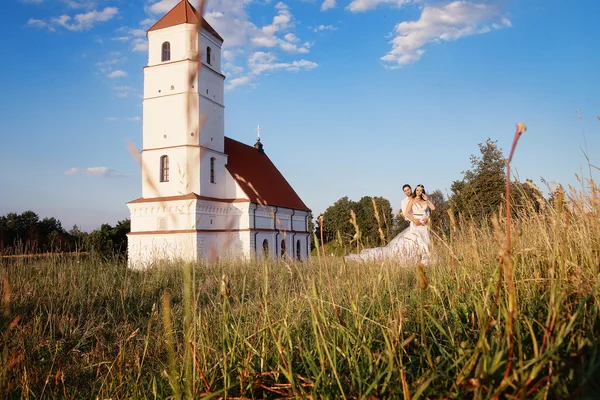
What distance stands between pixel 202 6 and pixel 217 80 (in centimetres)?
3302

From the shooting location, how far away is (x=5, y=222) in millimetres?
37031

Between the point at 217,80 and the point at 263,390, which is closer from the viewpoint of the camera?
the point at 263,390

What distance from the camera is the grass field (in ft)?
5.01

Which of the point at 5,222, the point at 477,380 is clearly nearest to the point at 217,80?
the point at 5,222

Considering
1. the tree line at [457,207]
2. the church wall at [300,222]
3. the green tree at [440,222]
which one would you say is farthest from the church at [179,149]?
the green tree at [440,222]

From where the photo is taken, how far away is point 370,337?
7.06 feet

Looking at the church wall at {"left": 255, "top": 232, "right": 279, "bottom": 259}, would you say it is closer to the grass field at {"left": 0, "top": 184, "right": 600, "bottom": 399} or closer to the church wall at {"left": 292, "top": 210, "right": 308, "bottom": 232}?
the church wall at {"left": 292, "top": 210, "right": 308, "bottom": 232}

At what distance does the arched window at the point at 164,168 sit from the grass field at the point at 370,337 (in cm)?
2323

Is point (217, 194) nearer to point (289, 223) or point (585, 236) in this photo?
point (289, 223)

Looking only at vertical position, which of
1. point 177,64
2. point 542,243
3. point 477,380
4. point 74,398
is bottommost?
point 74,398

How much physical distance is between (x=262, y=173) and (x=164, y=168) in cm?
1073

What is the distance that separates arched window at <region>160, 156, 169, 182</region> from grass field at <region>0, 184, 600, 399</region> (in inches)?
Result: 914

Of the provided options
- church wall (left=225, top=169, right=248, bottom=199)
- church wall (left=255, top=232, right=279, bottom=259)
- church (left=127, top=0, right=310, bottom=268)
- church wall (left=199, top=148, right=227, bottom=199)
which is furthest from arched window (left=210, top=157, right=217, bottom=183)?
church wall (left=255, top=232, right=279, bottom=259)

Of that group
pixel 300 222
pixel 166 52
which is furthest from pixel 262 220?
pixel 166 52
